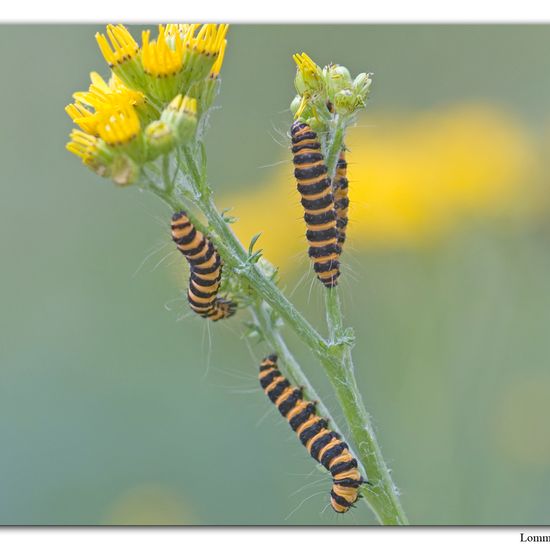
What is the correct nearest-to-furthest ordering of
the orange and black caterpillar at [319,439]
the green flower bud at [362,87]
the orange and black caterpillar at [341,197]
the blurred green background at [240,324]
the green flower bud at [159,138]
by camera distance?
1. the green flower bud at [159,138]
2. the orange and black caterpillar at [319,439]
3. the green flower bud at [362,87]
4. the orange and black caterpillar at [341,197]
5. the blurred green background at [240,324]

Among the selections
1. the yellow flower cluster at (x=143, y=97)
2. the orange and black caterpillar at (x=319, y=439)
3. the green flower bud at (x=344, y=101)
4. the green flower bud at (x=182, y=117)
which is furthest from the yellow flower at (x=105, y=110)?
the orange and black caterpillar at (x=319, y=439)

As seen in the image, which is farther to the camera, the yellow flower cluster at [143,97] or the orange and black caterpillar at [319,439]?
the orange and black caterpillar at [319,439]

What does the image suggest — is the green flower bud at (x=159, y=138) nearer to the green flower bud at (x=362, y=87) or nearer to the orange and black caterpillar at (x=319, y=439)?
the green flower bud at (x=362, y=87)

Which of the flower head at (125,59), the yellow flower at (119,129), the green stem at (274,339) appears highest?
the flower head at (125,59)

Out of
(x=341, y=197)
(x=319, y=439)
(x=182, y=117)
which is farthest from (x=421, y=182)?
(x=182, y=117)

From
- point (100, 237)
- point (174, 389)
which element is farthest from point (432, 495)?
point (100, 237)

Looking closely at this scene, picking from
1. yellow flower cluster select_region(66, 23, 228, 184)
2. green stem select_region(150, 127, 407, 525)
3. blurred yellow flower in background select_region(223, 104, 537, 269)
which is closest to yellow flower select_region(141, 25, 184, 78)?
yellow flower cluster select_region(66, 23, 228, 184)
